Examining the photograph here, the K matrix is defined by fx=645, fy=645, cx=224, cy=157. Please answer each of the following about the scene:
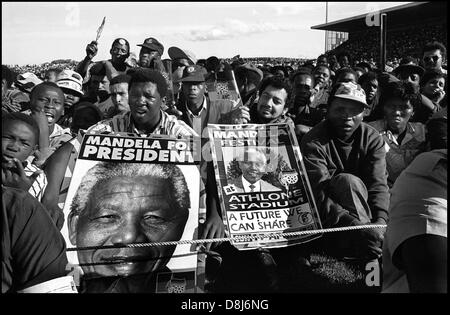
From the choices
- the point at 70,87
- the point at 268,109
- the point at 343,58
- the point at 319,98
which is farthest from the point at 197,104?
the point at 343,58

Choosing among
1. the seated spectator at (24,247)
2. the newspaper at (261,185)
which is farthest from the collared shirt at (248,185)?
the seated spectator at (24,247)

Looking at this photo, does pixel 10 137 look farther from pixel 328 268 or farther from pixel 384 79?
pixel 384 79

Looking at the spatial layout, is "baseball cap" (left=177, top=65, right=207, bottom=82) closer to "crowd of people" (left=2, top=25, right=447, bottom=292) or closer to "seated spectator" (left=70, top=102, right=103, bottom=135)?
"crowd of people" (left=2, top=25, right=447, bottom=292)

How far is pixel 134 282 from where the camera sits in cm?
391

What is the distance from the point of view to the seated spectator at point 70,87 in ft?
17.9

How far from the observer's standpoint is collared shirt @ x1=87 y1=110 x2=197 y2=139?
4277 mm

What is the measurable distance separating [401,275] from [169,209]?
7.08ft

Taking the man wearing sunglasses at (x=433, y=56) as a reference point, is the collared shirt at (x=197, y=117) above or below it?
below

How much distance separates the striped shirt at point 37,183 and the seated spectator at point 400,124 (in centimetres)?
261

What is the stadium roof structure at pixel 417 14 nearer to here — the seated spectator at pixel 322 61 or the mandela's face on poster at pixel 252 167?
the seated spectator at pixel 322 61

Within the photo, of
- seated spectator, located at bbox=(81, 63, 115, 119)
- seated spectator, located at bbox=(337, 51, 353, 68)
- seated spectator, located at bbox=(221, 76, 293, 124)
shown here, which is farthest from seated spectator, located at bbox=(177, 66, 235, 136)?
seated spectator, located at bbox=(337, 51, 353, 68)

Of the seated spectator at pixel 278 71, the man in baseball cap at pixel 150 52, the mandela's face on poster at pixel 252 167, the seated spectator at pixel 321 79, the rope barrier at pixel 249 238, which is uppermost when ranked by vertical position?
the man in baseball cap at pixel 150 52

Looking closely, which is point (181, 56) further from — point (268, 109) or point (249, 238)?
point (249, 238)

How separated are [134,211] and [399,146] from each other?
7.65 ft
